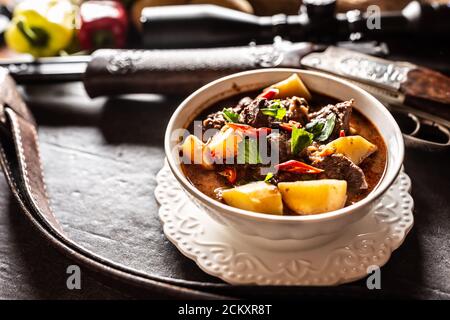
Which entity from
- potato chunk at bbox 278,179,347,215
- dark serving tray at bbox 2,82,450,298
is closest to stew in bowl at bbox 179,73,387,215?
potato chunk at bbox 278,179,347,215

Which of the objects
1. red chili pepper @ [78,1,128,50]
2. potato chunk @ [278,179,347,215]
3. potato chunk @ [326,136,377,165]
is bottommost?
potato chunk @ [278,179,347,215]

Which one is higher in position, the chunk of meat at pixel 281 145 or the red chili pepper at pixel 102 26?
the red chili pepper at pixel 102 26

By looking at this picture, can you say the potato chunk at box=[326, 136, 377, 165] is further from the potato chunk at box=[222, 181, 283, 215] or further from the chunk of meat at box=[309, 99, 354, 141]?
the potato chunk at box=[222, 181, 283, 215]

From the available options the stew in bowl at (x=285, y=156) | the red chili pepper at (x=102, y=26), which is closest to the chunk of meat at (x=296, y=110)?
the stew in bowl at (x=285, y=156)

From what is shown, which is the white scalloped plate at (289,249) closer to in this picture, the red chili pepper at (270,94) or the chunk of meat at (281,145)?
the chunk of meat at (281,145)

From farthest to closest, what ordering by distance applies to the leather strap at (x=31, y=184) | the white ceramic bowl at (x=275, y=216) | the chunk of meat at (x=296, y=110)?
the chunk of meat at (x=296, y=110) → the leather strap at (x=31, y=184) → the white ceramic bowl at (x=275, y=216)

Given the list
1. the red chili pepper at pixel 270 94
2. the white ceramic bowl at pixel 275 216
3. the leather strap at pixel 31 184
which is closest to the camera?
the white ceramic bowl at pixel 275 216
